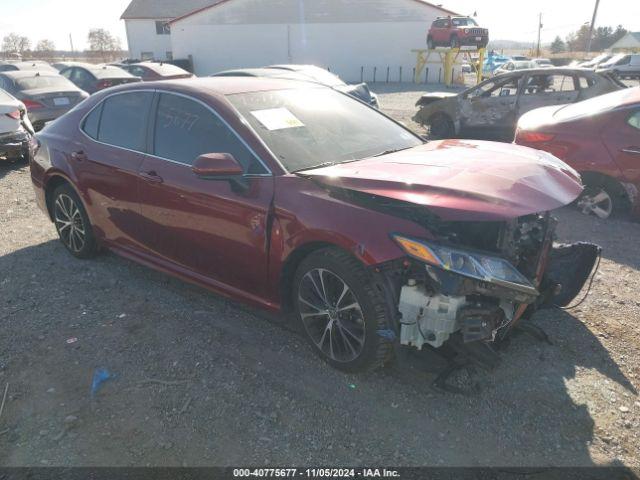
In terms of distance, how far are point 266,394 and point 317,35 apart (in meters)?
32.9

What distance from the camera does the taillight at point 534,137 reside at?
19.4ft

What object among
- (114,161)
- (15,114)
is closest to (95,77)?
(15,114)

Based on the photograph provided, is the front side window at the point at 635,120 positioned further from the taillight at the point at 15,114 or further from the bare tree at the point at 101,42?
the bare tree at the point at 101,42

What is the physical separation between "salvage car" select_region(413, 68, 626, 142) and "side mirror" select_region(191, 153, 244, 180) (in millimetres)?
7863

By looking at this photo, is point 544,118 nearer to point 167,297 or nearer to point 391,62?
point 167,297

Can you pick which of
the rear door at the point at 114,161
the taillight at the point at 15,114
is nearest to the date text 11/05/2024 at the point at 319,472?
the rear door at the point at 114,161

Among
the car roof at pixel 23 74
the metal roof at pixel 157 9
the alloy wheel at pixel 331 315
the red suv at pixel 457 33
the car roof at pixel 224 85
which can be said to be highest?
the metal roof at pixel 157 9

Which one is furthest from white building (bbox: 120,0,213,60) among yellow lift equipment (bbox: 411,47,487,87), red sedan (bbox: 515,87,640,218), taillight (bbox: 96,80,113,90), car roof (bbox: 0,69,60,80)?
red sedan (bbox: 515,87,640,218)

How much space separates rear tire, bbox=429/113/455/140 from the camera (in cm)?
1040

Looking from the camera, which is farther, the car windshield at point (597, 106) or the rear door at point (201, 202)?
the car windshield at point (597, 106)

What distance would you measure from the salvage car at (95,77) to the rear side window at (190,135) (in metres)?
11.1

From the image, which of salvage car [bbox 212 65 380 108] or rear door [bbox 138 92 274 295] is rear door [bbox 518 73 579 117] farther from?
rear door [bbox 138 92 274 295]

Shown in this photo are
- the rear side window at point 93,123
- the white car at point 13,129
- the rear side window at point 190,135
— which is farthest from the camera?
the white car at point 13,129

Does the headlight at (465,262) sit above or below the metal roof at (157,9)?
below
